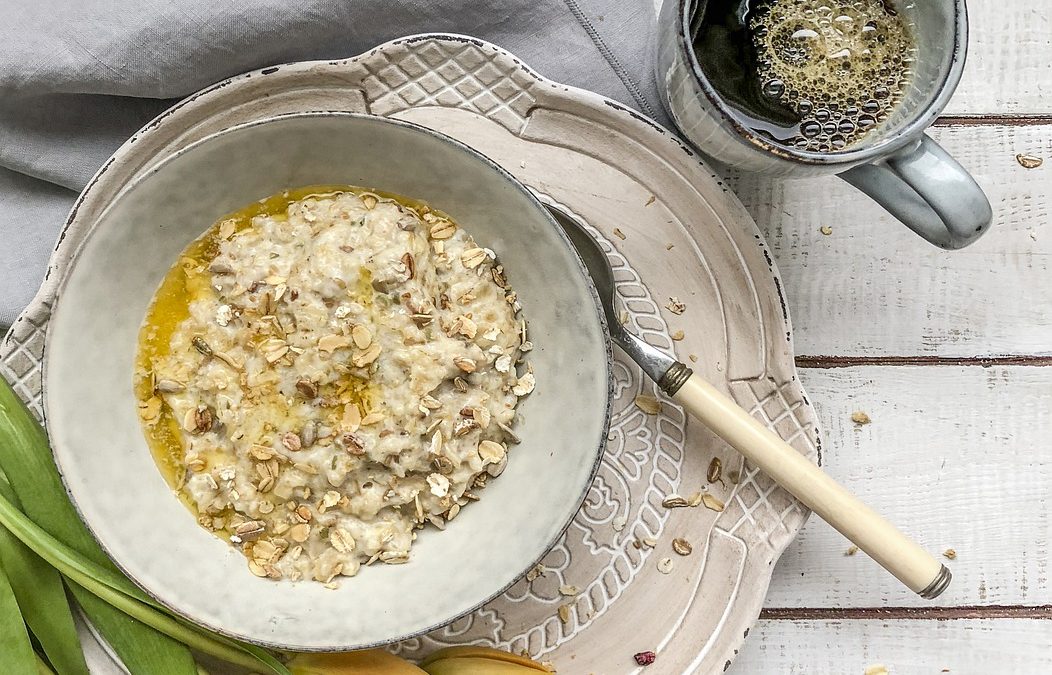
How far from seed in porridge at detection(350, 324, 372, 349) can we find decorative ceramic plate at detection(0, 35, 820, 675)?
40 cm

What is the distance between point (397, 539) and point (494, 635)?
27cm

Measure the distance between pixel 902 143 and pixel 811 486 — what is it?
57 cm

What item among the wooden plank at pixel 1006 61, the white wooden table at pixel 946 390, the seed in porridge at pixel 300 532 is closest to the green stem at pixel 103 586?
the seed in porridge at pixel 300 532

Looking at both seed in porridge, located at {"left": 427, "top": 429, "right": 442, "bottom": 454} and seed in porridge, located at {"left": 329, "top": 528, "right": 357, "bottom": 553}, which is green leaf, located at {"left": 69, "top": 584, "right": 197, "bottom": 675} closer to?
seed in porridge, located at {"left": 329, "top": 528, "right": 357, "bottom": 553}

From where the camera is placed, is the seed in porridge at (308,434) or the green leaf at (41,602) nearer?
the seed in porridge at (308,434)

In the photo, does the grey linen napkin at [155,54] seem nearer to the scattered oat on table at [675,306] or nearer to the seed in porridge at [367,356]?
the scattered oat on table at [675,306]

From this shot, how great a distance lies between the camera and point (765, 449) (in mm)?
1423

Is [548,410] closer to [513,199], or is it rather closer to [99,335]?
[513,199]

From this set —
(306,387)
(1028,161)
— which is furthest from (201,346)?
(1028,161)

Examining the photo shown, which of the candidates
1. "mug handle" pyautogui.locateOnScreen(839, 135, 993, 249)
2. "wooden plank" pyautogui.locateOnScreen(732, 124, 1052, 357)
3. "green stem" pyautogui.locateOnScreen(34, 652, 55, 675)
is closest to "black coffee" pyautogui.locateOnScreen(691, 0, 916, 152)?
"mug handle" pyautogui.locateOnScreen(839, 135, 993, 249)

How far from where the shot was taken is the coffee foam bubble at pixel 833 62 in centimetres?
144

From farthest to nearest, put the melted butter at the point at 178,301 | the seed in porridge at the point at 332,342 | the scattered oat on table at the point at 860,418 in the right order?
the scattered oat on table at the point at 860,418 < the melted butter at the point at 178,301 < the seed in porridge at the point at 332,342

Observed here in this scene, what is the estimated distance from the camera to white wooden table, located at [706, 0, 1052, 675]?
1.68 m

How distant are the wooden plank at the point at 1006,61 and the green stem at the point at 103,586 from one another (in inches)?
66.8
